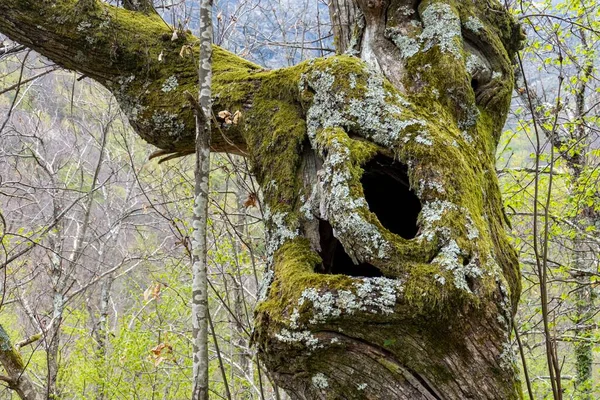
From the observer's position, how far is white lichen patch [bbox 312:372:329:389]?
178 cm

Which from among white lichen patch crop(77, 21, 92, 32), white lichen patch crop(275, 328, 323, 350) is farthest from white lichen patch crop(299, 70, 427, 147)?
white lichen patch crop(77, 21, 92, 32)

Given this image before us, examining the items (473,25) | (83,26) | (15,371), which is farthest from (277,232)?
(15,371)

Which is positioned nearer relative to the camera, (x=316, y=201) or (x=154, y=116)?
(x=316, y=201)

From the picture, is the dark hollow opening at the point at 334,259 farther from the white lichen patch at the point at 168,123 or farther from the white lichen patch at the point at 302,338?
the white lichen patch at the point at 168,123

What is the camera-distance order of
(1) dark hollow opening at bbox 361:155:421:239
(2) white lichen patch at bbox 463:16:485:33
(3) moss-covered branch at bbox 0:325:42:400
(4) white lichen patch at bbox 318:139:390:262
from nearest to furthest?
(4) white lichen patch at bbox 318:139:390:262, (1) dark hollow opening at bbox 361:155:421:239, (2) white lichen patch at bbox 463:16:485:33, (3) moss-covered branch at bbox 0:325:42:400

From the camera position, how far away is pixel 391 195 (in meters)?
2.50

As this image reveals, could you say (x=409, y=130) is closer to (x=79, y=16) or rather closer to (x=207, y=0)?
(x=207, y=0)

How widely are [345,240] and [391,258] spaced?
20 cm

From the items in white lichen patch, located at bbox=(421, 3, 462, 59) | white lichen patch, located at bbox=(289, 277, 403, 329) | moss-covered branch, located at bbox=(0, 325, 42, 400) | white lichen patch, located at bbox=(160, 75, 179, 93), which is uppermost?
white lichen patch, located at bbox=(421, 3, 462, 59)

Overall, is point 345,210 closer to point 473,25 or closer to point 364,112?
point 364,112

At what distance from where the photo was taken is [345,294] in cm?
174

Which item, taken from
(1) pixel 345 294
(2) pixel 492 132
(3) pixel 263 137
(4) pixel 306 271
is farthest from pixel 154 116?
(2) pixel 492 132

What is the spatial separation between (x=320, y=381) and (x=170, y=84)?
6.82 ft

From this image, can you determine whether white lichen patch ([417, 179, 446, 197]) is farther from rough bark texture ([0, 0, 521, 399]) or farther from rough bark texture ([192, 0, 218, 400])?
rough bark texture ([192, 0, 218, 400])
